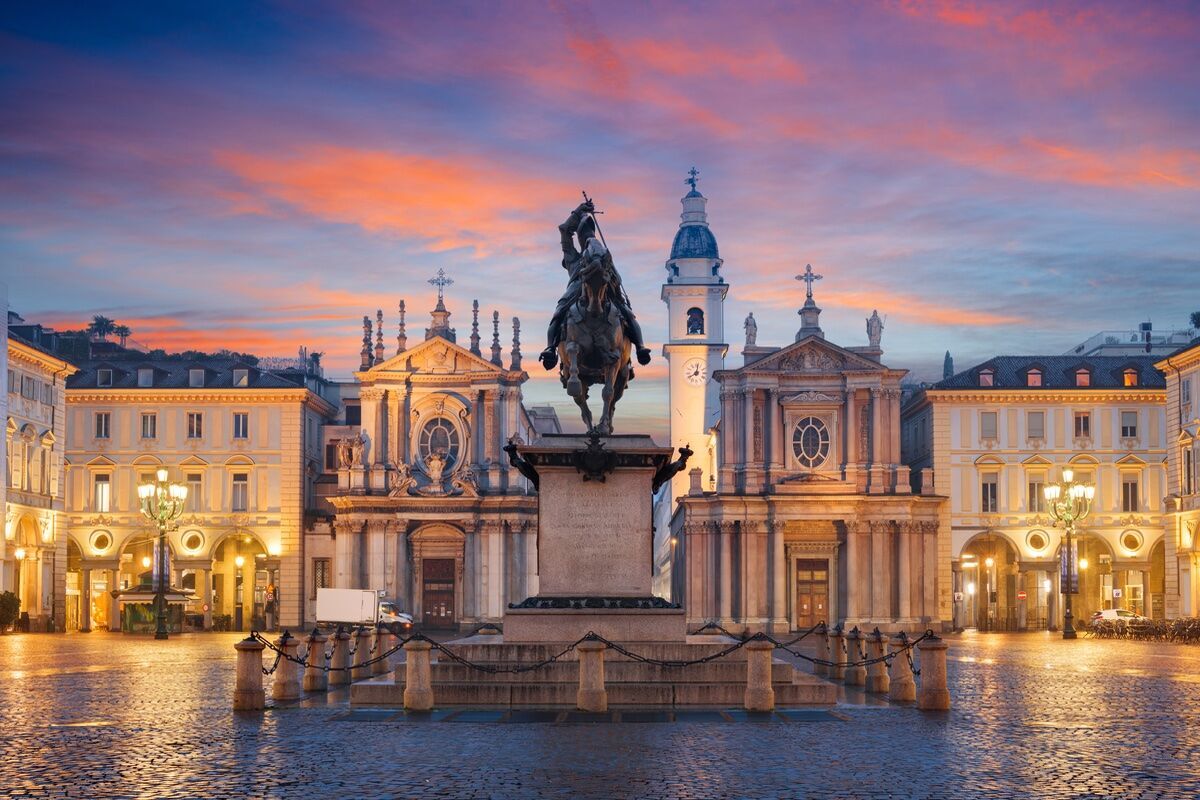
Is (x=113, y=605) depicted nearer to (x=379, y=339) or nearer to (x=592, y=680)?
(x=379, y=339)

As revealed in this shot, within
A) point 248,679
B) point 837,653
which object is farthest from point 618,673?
point 837,653

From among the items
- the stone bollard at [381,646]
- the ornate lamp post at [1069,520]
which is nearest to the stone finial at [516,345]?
the ornate lamp post at [1069,520]

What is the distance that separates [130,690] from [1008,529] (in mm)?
61339

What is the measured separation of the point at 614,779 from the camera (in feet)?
55.4

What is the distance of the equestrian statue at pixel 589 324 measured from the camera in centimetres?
2650

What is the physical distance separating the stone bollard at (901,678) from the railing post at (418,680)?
312 inches

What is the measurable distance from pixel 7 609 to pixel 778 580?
36.6 metres

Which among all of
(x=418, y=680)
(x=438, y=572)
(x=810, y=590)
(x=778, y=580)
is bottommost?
(x=810, y=590)

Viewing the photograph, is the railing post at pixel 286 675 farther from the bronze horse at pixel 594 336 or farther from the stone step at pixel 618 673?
the bronze horse at pixel 594 336

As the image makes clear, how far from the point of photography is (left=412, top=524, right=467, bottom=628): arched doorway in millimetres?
87250

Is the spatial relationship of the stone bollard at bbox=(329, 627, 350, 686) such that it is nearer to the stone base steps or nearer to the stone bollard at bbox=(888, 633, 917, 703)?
the stone base steps

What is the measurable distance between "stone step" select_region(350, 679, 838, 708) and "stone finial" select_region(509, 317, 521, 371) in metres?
65.1

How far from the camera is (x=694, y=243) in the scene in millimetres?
119375

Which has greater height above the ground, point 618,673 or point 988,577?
point 618,673
